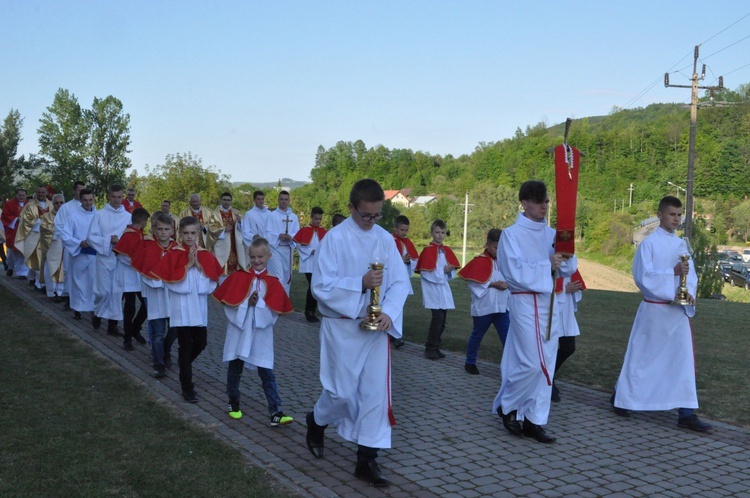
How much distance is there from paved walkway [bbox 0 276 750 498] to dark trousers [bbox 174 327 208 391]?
0.75 feet

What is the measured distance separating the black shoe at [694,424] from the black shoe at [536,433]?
139 cm

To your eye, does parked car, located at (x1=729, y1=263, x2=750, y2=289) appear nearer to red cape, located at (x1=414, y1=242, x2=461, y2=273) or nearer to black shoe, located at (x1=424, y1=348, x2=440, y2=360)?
red cape, located at (x1=414, y1=242, x2=461, y2=273)

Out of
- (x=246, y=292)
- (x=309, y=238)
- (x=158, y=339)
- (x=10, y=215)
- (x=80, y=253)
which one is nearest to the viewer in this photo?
(x=246, y=292)

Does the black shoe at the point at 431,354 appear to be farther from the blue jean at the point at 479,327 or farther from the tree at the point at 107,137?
the tree at the point at 107,137

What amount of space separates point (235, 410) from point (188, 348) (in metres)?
0.99

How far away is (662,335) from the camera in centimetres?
717

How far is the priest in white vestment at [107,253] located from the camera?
10891mm

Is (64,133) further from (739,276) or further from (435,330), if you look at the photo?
(435,330)

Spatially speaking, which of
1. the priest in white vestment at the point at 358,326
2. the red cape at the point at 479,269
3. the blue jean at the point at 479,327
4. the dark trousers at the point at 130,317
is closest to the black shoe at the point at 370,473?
the priest in white vestment at the point at 358,326

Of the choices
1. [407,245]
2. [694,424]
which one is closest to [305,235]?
[407,245]

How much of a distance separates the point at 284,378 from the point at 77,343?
333 cm

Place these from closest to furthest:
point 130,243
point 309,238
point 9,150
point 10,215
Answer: point 130,243, point 309,238, point 10,215, point 9,150

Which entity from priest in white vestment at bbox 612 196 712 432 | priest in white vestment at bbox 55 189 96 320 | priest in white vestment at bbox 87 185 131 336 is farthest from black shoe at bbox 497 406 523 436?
priest in white vestment at bbox 55 189 96 320

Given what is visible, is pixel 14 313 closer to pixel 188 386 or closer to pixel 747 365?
pixel 188 386
